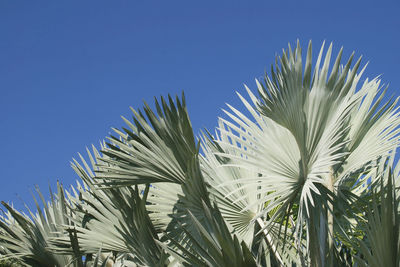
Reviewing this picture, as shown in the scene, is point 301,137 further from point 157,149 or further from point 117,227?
point 117,227

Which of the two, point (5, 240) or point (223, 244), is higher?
point (5, 240)

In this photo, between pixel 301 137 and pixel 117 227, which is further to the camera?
pixel 117 227

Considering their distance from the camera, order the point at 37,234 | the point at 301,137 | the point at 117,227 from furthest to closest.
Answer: the point at 37,234
the point at 117,227
the point at 301,137

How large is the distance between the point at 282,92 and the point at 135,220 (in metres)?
1.46

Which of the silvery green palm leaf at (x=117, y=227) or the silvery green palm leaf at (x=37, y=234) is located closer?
the silvery green palm leaf at (x=117, y=227)

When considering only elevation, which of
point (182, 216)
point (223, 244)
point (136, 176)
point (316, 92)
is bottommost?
point (223, 244)

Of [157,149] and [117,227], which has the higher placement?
[157,149]

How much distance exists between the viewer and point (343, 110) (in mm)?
3613

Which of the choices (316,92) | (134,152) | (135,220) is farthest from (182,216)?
(316,92)

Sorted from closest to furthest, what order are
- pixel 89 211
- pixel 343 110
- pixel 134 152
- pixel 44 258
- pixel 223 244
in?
pixel 223 244 < pixel 343 110 < pixel 134 152 < pixel 89 211 < pixel 44 258

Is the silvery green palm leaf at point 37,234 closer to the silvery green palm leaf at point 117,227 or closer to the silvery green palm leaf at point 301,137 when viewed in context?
the silvery green palm leaf at point 117,227

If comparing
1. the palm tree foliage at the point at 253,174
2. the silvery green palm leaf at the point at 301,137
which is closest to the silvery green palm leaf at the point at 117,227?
the palm tree foliage at the point at 253,174

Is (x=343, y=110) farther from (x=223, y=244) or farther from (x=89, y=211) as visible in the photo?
(x=89, y=211)

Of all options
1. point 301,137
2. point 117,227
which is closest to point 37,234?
point 117,227
